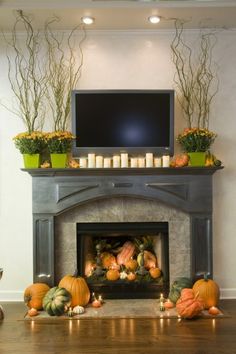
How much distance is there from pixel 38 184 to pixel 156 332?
165 centimetres

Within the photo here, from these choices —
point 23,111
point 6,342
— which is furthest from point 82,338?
point 23,111

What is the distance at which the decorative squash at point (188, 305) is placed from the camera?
10.1ft

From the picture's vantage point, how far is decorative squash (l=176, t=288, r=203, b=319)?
10.1 ft

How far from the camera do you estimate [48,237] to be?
3.53 meters

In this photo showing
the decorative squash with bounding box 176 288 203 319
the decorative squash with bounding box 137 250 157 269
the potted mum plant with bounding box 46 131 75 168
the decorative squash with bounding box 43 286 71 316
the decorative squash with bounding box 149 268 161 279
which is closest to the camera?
the decorative squash with bounding box 176 288 203 319

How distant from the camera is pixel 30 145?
11.3 ft

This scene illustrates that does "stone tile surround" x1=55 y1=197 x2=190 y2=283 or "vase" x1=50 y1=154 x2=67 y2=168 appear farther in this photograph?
"stone tile surround" x1=55 y1=197 x2=190 y2=283

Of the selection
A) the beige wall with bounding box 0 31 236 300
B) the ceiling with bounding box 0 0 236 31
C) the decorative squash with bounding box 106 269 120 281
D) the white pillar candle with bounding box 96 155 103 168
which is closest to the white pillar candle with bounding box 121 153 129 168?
the white pillar candle with bounding box 96 155 103 168

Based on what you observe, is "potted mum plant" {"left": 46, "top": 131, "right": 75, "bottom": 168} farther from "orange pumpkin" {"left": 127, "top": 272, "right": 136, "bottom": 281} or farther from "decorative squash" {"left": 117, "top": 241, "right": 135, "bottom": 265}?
"orange pumpkin" {"left": 127, "top": 272, "right": 136, "bottom": 281}

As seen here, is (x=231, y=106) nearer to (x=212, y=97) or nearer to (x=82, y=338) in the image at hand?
(x=212, y=97)

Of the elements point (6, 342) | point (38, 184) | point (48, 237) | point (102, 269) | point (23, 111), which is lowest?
point (6, 342)

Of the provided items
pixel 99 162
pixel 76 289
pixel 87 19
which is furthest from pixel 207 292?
pixel 87 19

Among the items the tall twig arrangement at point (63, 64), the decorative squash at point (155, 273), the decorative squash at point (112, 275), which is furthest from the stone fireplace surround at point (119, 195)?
the tall twig arrangement at point (63, 64)

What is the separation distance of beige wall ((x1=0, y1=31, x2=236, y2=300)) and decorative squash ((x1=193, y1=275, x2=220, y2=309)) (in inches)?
18.1
